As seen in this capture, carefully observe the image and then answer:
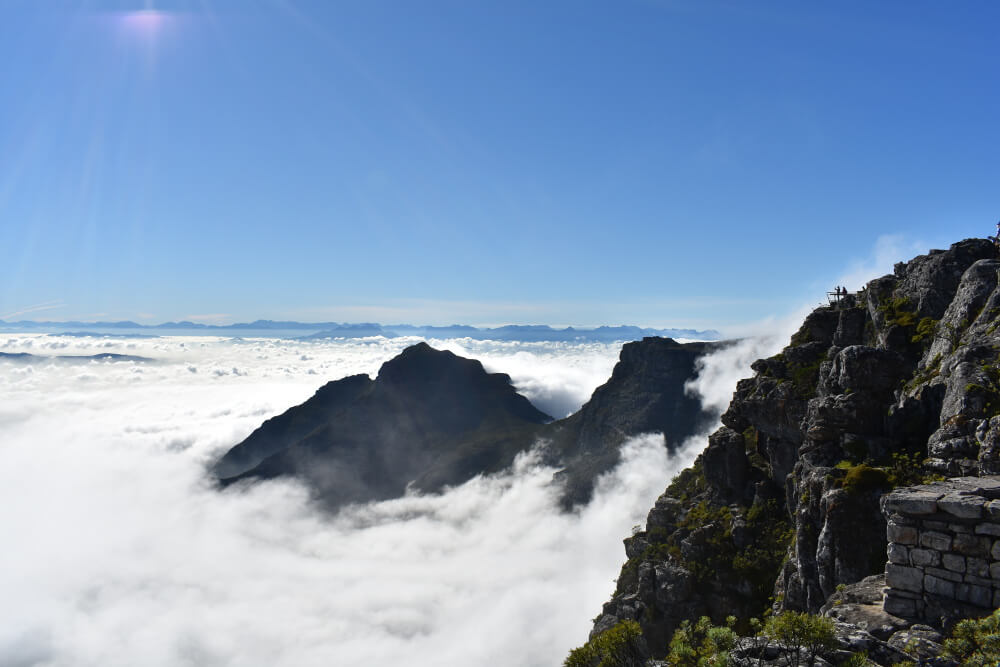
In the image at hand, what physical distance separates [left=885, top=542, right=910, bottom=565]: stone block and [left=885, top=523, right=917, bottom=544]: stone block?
150mm

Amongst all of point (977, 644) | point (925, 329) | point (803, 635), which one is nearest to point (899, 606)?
point (977, 644)

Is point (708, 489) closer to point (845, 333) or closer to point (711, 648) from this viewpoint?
point (845, 333)

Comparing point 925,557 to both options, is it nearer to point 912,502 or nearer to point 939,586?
point 939,586

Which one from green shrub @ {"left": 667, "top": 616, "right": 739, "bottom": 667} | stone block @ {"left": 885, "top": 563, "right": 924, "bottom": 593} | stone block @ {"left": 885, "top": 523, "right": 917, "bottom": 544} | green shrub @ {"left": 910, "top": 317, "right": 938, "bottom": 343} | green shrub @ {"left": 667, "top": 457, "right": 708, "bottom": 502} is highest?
green shrub @ {"left": 910, "top": 317, "right": 938, "bottom": 343}

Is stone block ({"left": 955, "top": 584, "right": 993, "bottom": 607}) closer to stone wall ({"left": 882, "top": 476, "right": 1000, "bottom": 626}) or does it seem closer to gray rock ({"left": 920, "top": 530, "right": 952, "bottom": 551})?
stone wall ({"left": 882, "top": 476, "right": 1000, "bottom": 626})

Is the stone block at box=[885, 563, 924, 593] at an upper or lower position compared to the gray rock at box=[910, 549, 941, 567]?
lower

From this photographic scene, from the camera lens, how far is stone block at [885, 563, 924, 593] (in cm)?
1641

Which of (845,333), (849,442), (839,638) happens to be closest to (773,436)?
(845,333)

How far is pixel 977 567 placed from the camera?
51.0ft

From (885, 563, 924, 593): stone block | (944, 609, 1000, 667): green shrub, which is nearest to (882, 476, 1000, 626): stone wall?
(885, 563, 924, 593): stone block

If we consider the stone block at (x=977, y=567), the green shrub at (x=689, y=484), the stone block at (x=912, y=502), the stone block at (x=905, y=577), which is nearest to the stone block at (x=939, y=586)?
the stone block at (x=905, y=577)

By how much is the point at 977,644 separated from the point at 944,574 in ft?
10.5

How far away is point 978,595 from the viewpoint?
1545cm

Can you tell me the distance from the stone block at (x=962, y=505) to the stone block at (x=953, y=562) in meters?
1.21
